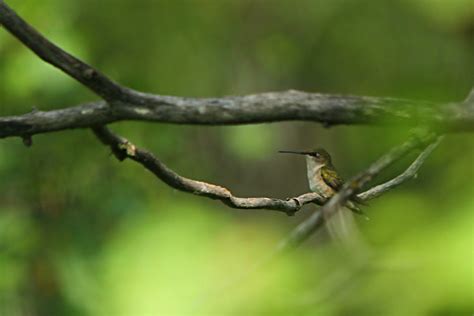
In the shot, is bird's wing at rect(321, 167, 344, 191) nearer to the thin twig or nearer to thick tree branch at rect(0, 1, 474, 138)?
the thin twig

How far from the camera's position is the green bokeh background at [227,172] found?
959mm

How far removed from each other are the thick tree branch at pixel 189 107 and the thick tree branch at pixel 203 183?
0.05m

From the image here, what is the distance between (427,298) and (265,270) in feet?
0.54

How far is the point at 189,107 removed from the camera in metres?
1.49

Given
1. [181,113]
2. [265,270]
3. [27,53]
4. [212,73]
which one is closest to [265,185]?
[212,73]

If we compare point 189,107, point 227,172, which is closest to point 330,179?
point 189,107

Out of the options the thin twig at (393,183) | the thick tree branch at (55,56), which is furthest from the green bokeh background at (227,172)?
the thick tree branch at (55,56)

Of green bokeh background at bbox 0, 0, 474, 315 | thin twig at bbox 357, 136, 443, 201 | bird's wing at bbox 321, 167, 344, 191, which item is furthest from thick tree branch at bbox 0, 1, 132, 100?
bird's wing at bbox 321, 167, 344, 191

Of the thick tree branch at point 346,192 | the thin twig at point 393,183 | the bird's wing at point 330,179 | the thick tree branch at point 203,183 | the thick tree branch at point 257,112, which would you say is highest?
the bird's wing at point 330,179

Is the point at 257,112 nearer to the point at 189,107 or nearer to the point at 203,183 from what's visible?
the point at 189,107

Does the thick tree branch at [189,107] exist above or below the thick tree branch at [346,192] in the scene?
above

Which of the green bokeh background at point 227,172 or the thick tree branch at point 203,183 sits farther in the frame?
the thick tree branch at point 203,183

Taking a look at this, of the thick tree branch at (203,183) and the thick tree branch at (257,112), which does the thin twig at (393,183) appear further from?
the thick tree branch at (257,112)

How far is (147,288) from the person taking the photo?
98 cm
